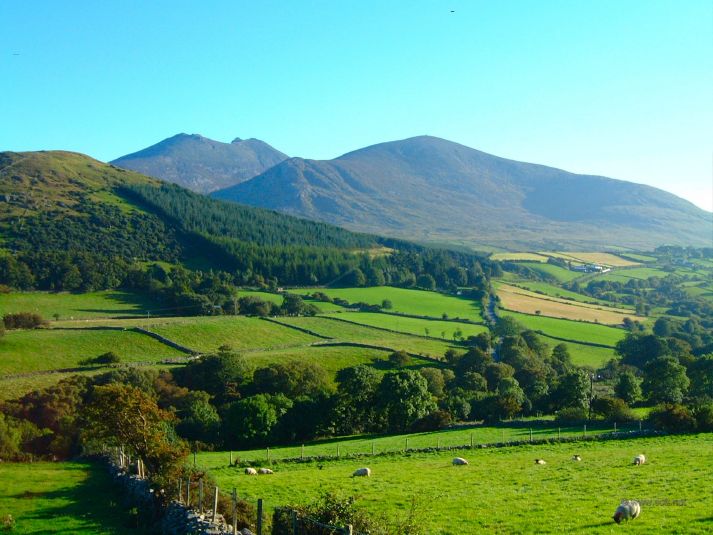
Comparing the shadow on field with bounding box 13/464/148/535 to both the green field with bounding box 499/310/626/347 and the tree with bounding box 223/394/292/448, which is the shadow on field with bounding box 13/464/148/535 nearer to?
the tree with bounding box 223/394/292/448

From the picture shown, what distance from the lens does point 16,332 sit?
234ft

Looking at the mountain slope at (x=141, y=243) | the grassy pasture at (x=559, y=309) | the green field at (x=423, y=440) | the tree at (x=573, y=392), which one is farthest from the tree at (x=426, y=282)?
the green field at (x=423, y=440)

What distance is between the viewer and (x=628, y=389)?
60750 mm

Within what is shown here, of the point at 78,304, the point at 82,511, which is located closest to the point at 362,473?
the point at 82,511

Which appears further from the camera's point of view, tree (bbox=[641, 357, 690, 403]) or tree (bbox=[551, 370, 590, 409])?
tree (bbox=[641, 357, 690, 403])

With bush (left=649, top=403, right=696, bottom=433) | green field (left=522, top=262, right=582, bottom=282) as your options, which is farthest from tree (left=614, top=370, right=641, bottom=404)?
green field (left=522, top=262, right=582, bottom=282)

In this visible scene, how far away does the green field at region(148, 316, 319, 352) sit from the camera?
263 feet

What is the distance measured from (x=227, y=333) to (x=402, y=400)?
39718 millimetres

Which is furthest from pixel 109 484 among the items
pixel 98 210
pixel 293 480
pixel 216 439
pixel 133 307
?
pixel 98 210

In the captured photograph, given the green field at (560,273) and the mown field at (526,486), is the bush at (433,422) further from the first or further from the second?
the green field at (560,273)

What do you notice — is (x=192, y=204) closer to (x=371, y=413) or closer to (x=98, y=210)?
(x=98, y=210)

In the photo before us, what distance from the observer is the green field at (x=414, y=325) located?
99.6m

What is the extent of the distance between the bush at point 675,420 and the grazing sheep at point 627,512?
83.7 ft

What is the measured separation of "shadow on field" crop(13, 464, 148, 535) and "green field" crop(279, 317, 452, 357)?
185 ft
